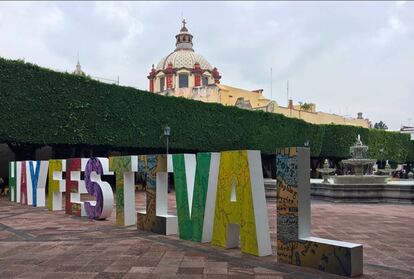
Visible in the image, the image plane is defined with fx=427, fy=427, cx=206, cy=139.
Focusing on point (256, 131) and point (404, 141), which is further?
point (404, 141)

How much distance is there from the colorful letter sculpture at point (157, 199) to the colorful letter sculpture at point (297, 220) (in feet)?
10.5

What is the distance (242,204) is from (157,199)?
9.33 feet

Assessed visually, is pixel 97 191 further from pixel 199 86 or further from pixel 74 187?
pixel 199 86

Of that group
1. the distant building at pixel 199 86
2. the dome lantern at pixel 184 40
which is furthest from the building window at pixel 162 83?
the dome lantern at pixel 184 40

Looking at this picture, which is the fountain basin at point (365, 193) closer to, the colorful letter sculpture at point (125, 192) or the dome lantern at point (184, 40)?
the colorful letter sculpture at point (125, 192)

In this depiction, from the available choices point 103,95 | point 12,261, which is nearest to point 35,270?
point 12,261

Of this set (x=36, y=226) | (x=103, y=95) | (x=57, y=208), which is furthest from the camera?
(x=103, y=95)

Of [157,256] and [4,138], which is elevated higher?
[4,138]

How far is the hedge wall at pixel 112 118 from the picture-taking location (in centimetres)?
1962

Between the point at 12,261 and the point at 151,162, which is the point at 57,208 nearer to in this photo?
the point at 151,162

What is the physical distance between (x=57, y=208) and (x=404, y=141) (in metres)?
44.9

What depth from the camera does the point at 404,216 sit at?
1221 centimetres

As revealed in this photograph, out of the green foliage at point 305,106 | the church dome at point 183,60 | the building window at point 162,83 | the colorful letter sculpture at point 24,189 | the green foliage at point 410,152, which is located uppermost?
the church dome at point 183,60

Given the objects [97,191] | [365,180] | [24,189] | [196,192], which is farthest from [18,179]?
[365,180]
